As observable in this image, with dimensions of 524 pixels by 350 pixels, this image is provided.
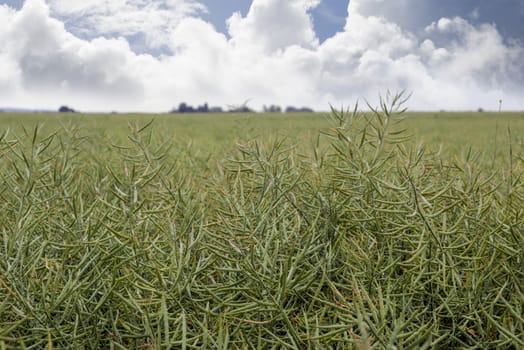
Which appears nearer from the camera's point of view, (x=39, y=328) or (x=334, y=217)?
(x=39, y=328)

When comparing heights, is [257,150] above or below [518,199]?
above

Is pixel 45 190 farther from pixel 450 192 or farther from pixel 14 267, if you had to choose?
pixel 450 192

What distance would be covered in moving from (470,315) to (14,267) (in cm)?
79

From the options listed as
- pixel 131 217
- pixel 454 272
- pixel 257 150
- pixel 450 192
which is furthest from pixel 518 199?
pixel 131 217

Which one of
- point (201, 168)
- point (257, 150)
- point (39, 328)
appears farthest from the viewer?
point (201, 168)

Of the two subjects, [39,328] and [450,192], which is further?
[450,192]

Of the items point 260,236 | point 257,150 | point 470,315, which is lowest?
point 470,315

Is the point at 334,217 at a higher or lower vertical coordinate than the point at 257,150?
lower

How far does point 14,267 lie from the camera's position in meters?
0.70

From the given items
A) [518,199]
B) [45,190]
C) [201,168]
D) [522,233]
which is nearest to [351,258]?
[522,233]

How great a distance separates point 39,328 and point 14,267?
4.4 inches

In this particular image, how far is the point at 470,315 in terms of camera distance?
763 millimetres

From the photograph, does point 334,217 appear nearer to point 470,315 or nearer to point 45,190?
point 470,315

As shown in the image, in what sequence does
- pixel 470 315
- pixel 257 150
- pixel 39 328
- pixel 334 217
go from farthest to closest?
pixel 257 150
pixel 334 217
pixel 470 315
pixel 39 328
